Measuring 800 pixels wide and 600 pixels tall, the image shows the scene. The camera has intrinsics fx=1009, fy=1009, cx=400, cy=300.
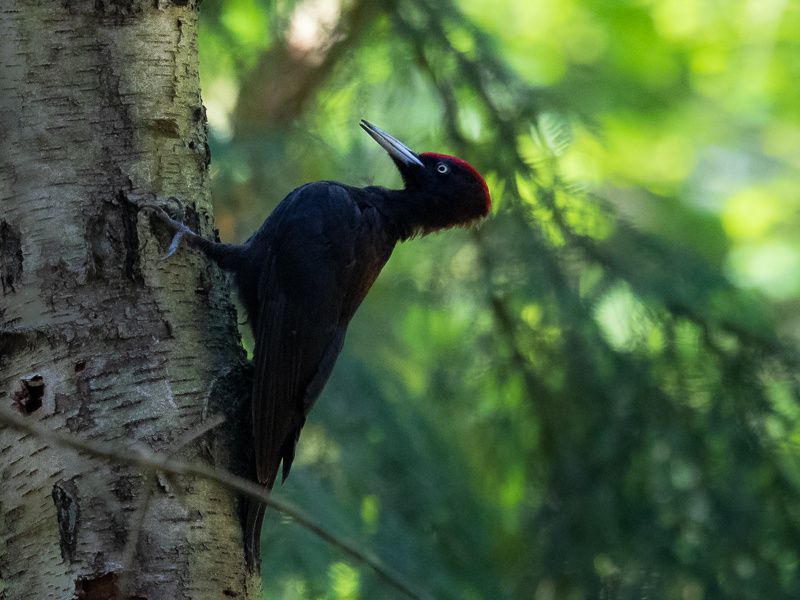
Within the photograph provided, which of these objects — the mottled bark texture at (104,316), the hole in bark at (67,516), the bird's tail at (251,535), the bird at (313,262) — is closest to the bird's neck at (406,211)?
the bird at (313,262)

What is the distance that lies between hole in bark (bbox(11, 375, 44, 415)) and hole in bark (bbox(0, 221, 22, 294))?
229mm

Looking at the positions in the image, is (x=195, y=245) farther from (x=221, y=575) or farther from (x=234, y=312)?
(x=221, y=575)

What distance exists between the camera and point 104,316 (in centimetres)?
Answer: 239

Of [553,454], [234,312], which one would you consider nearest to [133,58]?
[234,312]

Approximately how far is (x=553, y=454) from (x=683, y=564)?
2.12ft

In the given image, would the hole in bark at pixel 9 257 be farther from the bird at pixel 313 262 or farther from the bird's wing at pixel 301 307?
the bird's wing at pixel 301 307

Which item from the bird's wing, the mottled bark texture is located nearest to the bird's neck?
the bird's wing

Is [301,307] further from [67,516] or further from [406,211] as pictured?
[67,516]

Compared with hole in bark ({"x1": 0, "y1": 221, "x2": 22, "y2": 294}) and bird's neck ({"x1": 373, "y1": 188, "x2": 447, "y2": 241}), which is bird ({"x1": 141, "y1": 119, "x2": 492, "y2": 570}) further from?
hole in bark ({"x1": 0, "y1": 221, "x2": 22, "y2": 294})

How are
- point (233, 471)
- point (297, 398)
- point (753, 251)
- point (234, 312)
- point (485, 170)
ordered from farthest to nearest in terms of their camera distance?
point (753, 251), point (485, 170), point (297, 398), point (234, 312), point (233, 471)

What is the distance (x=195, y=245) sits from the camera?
2.70 m

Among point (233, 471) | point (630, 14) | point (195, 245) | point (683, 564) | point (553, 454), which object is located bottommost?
point (683, 564)

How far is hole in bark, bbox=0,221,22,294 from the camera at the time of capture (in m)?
2.38

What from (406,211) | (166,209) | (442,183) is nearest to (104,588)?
(166,209)
